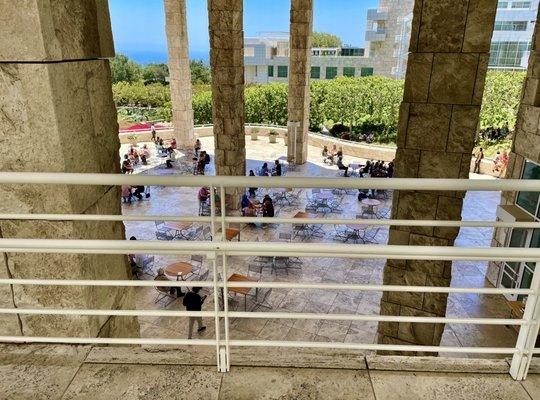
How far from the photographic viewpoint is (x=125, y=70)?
4566 centimetres

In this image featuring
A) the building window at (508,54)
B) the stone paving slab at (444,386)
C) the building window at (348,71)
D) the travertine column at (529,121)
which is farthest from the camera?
the building window at (348,71)

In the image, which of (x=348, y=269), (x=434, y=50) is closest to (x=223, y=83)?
(x=348, y=269)

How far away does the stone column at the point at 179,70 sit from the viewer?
724 inches

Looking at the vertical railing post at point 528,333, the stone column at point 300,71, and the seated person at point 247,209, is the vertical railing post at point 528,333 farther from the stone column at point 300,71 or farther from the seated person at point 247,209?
the stone column at point 300,71

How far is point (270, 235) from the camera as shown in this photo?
11133 millimetres

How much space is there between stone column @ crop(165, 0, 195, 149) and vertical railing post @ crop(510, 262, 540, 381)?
19295mm

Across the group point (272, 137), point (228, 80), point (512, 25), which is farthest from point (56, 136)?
point (512, 25)

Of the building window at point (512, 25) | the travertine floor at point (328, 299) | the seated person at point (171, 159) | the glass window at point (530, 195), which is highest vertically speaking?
the building window at point (512, 25)

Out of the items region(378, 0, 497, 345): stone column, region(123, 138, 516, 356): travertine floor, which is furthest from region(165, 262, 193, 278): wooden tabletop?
region(378, 0, 497, 345): stone column

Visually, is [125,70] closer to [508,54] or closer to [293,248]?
[508,54]

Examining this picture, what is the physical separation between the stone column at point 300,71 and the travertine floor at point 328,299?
518cm

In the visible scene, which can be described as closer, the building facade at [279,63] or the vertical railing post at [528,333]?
the vertical railing post at [528,333]

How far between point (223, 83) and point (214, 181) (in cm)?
1029

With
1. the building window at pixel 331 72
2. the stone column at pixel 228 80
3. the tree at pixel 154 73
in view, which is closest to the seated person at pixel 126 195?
the stone column at pixel 228 80
